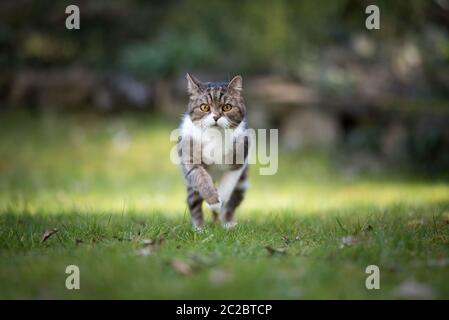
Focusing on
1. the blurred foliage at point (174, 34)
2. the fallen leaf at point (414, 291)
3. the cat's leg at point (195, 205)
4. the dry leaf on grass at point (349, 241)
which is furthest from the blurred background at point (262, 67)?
the fallen leaf at point (414, 291)

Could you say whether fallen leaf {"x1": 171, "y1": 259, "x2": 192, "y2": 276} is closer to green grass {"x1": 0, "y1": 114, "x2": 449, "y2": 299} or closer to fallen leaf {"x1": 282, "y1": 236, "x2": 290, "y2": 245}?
green grass {"x1": 0, "y1": 114, "x2": 449, "y2": 299}

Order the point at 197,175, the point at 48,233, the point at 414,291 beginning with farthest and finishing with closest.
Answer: the point at 197,175
the point at 48,233
the point at 414,291

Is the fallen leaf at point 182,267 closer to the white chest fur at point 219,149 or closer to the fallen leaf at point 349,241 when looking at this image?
the fallen leaf at point 349,241

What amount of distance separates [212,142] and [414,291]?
8.50ft

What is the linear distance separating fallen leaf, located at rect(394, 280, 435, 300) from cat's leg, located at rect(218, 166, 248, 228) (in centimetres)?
235

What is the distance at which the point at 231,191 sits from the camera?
18.9ft

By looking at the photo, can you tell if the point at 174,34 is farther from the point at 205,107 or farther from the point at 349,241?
the point at 349,241

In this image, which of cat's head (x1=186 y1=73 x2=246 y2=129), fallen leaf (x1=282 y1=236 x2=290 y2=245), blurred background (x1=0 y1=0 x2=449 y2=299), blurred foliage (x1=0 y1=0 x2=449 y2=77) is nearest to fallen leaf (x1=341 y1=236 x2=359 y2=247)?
blurred background (x1=0 y1=0 x2=449 y2=299)

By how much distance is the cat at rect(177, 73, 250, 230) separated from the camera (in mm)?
5344

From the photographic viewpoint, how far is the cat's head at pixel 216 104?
5.35 metres

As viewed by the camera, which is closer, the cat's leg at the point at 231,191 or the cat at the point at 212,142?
the cat at the point at 212,142

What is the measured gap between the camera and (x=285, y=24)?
43.7 feet

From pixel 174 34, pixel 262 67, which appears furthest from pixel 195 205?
pixel 174 34

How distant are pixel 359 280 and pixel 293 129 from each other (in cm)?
956
